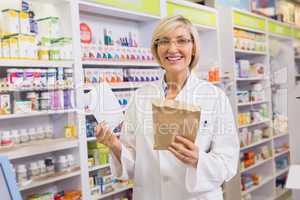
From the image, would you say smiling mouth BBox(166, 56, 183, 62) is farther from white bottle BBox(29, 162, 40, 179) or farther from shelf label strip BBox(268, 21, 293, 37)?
shelf label strip BBox(268, 21, 293, 37)

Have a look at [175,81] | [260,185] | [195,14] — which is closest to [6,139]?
[175,81]

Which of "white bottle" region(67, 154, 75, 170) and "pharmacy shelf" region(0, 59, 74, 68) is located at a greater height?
"pharmacy shelf" region(0, 59, 74, 68)

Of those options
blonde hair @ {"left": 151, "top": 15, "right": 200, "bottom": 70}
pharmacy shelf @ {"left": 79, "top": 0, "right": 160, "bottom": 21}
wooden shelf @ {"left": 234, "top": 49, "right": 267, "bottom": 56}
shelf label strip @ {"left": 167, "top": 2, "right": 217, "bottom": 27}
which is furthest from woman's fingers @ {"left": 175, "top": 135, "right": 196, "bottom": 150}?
wooden shelf @ {"left": 234, "top": 49, "right": 267, "bottom": 56}

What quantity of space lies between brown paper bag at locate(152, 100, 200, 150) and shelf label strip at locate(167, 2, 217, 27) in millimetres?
2714

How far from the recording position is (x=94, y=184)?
327 cm

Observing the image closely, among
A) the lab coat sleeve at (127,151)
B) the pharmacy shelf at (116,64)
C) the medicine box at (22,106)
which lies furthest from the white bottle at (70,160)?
the lab coat sleeve at (127,151)

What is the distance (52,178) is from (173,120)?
1696 millimetres

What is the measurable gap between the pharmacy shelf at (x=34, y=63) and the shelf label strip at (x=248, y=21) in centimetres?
302

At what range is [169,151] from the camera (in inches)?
66.6

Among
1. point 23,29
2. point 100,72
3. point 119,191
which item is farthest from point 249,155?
point 23,29

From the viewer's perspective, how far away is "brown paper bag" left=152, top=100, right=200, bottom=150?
4.66ft

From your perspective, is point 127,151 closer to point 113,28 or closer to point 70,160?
point 70,160

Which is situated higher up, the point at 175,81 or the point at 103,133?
the point at 175,81

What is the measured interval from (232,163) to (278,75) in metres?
5.22
